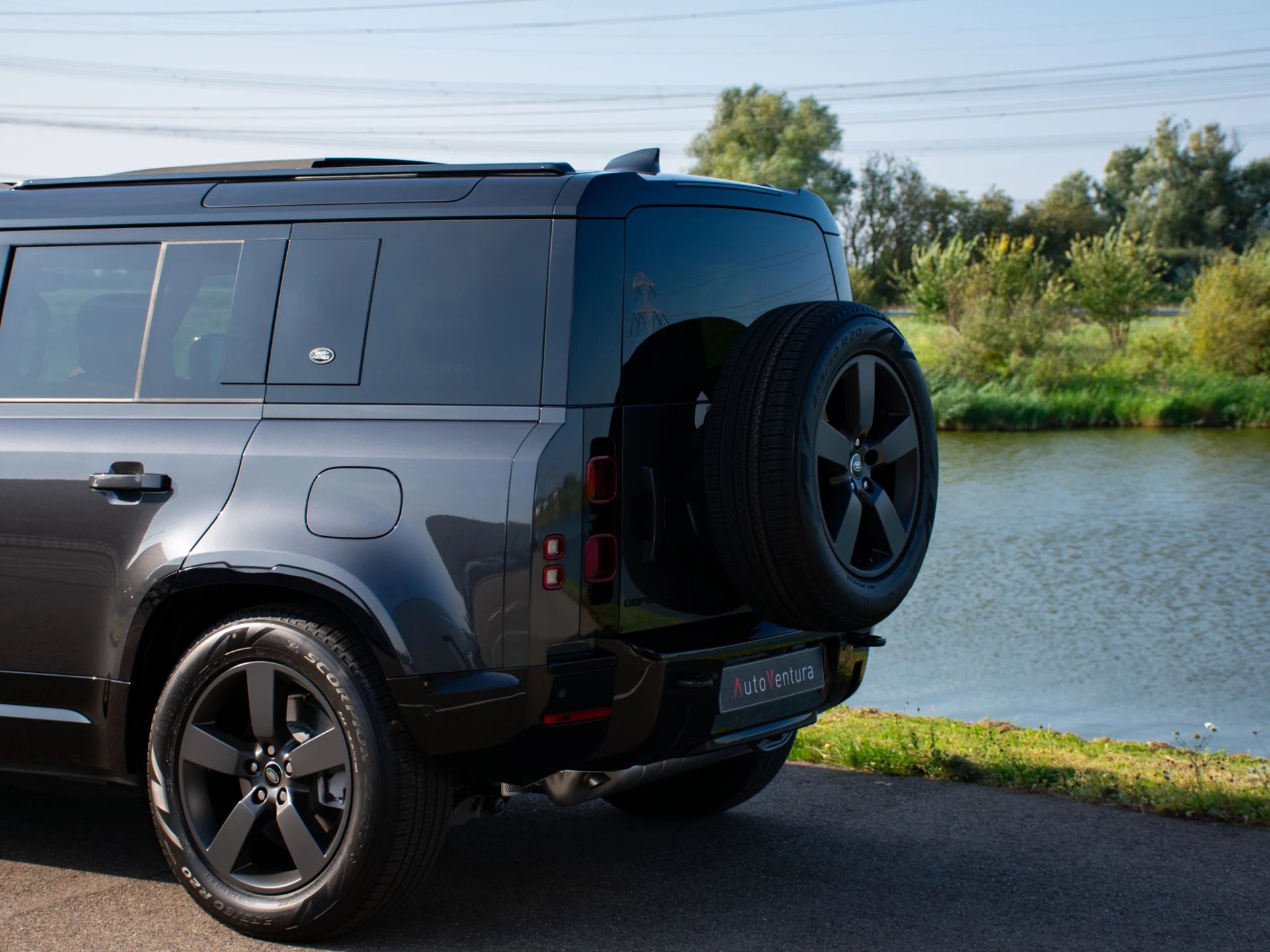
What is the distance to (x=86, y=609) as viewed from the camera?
149 inches

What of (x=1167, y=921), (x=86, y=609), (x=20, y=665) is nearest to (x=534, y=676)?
(x=86, y=609)

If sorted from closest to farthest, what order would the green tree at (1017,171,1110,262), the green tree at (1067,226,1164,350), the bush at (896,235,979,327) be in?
the bush at (896,235,979,327), the green tree at (1067,226,1164,350), the green tree at (1017,171,1110,262)

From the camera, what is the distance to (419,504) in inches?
132

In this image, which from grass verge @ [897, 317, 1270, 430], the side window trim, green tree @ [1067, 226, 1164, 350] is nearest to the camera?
the side window trim

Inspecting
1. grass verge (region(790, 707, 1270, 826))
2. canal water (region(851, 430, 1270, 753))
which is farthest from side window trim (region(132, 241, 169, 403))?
canal water (region(851, 430, 1270, 753))

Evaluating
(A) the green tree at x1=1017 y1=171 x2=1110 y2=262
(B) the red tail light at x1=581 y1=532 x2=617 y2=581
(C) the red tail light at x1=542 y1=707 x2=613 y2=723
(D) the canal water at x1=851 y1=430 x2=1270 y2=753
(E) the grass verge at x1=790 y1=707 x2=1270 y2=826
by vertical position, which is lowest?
(D) the canal water at x1=851 y1=430 x2=1270 y2=753

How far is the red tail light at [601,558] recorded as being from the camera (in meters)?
3.33

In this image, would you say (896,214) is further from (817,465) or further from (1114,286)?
(817,465)

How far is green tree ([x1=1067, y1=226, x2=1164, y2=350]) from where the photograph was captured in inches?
1746

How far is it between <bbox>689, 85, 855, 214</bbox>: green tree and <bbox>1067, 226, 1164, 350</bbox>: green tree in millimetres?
40026

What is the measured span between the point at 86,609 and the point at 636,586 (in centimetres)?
157

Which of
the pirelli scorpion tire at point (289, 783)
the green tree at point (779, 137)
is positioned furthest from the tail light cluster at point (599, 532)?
the green tree at point (779, 137)

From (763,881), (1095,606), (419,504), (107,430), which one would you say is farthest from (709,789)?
(1095,606)

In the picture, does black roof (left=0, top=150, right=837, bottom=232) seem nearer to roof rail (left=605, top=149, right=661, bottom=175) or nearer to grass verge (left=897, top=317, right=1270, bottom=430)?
roof rail (left=605, top=149, right=661, bottom=175)
